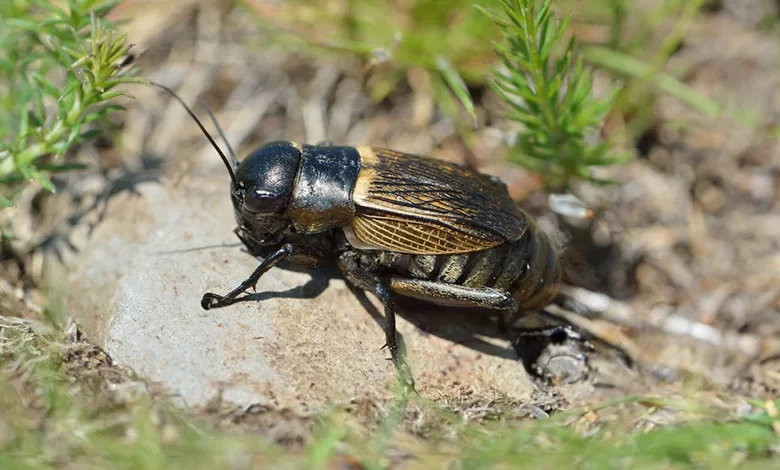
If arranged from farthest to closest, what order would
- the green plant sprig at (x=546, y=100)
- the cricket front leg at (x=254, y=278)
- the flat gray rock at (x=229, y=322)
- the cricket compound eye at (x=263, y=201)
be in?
the green plant sprig at (x=546, y=100)
the cricket compound eye at (x=263, y=201)
the cricket front leg at (x=254, y=278)
the flat gray rock at (x=229, y=322)

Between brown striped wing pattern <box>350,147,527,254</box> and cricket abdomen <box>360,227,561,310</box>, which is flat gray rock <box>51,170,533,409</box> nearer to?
cricket abdomen <box>360,227,561,310</box>

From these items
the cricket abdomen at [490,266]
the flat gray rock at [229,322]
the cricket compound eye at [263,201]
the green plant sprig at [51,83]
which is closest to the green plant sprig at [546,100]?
the cricket abdomen at [490,266]

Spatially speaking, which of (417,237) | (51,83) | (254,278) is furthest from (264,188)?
(51,83)

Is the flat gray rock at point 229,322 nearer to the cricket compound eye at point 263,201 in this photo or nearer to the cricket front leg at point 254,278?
the cricket front leg at point 254,278

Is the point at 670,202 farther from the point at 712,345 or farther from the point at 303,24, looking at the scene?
the point at 303,24

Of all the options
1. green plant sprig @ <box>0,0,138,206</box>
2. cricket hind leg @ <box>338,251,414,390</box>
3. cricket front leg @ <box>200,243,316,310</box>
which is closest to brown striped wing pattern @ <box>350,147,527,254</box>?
cricket hind leg @ <box>338,251,414,390</box>

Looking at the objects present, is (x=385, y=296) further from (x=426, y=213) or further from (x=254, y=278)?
(x=254, y=278)
